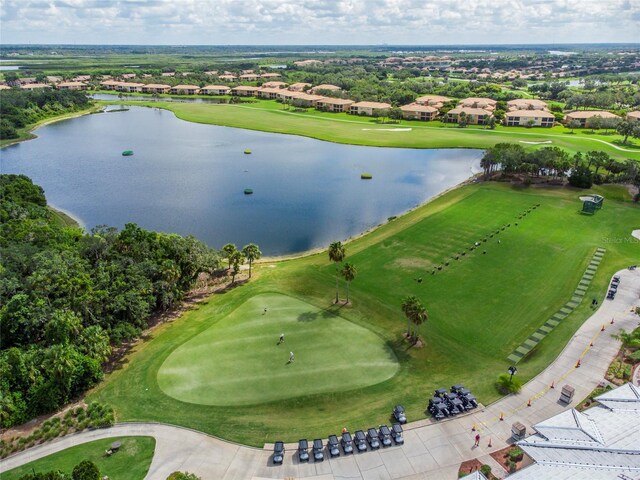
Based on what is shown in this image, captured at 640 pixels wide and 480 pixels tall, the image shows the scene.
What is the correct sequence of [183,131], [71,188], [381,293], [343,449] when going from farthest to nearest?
[183,131], [71,188], [381,293], [343,449]

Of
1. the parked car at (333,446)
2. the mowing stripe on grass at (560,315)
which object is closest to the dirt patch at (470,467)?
the parked car at (333,446)

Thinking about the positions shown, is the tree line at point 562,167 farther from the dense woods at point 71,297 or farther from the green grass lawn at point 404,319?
the dense woods at point 71,297

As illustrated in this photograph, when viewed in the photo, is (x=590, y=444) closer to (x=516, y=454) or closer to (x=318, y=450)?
(x=516, y=454)

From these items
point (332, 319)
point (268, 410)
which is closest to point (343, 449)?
point (268, 410)

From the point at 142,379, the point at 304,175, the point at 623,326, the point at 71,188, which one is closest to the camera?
the point at 142,379

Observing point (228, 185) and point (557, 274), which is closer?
point (557, 274)

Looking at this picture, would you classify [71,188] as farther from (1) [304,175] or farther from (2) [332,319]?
(2) [332,319]

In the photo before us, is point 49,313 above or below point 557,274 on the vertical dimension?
above
